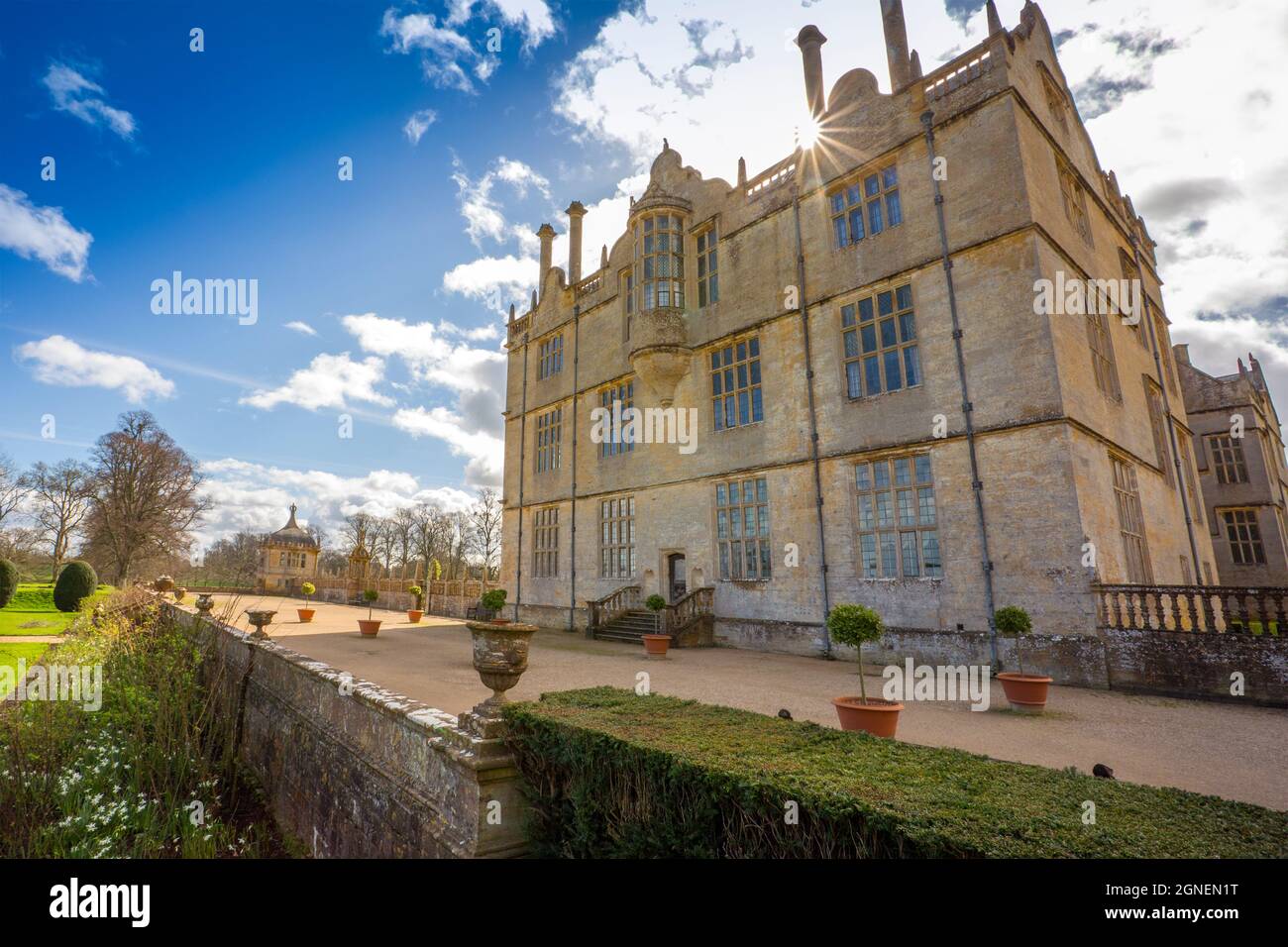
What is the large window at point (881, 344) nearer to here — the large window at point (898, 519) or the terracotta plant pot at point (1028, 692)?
the large window at point (898, 519)

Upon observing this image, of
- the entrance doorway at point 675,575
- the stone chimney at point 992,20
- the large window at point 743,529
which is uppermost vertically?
the stone chimney at point 992,20

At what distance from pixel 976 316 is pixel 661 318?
27.9ft

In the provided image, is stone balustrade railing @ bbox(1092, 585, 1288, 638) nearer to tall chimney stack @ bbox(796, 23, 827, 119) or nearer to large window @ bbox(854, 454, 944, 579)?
large window @ bbox(854, 454, 944, 579)

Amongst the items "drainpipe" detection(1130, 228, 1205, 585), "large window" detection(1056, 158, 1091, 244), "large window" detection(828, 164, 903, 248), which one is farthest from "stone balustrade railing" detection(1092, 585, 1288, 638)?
"large window" detection(1056, 158, 1091, 244)

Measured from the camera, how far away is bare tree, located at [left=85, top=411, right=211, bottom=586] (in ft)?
106

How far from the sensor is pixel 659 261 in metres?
17.8

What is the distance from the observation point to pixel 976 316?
11.7 metres

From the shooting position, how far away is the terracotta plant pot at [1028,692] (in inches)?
308

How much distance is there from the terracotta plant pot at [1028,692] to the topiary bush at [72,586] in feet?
114

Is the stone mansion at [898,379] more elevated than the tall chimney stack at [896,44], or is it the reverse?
the tall chimney stack at [896,44]

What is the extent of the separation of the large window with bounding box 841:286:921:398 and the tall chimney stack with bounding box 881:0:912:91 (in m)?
5.17

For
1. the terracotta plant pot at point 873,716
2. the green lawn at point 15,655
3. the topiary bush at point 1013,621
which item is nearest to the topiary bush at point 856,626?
the terracotta plant pot at point 873,716

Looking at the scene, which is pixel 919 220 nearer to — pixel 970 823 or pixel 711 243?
pixel 711 243
